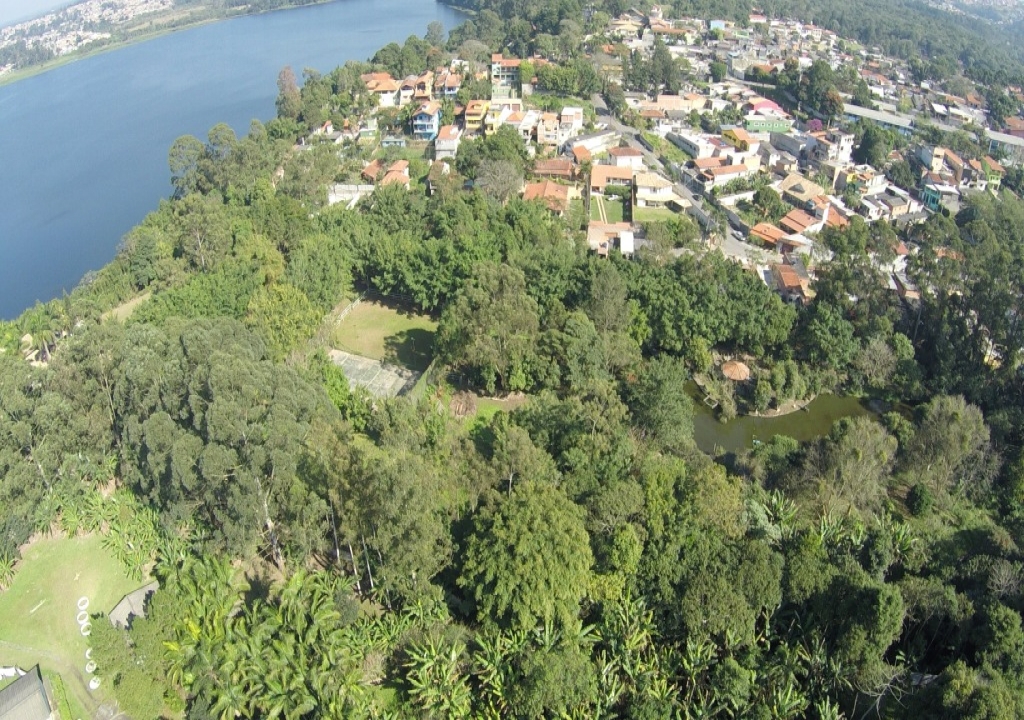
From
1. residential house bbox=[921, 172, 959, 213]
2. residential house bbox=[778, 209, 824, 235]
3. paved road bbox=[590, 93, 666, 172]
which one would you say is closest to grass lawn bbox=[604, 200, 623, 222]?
paved road bbox=[590, 93, 666, 172]

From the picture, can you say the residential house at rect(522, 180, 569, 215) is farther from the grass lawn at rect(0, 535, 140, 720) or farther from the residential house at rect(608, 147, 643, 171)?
the grass lawn at rect(0, 535, 140, 720)

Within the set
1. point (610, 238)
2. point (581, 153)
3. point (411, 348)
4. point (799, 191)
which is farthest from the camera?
point (581, 153)

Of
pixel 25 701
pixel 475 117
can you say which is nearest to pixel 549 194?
pixel 475 117

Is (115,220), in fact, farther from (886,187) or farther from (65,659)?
(886,187)

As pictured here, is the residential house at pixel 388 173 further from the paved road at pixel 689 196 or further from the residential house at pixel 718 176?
the residential house at pixel 718 176

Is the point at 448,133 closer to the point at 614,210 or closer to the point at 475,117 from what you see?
the point at 475,117

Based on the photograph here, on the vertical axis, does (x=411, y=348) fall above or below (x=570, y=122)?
below
